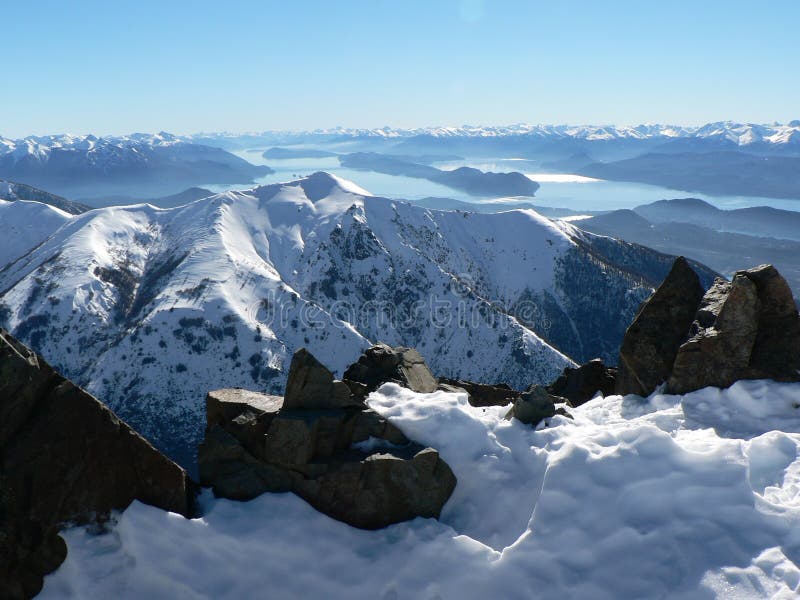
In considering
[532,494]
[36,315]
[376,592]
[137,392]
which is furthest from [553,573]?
[36,315]

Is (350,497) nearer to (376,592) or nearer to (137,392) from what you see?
(376,592)

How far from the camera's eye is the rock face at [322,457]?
54.6 ft

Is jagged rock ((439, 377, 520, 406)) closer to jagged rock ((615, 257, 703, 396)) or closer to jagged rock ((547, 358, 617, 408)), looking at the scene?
jagged rock ((547, 358, 617, 408))

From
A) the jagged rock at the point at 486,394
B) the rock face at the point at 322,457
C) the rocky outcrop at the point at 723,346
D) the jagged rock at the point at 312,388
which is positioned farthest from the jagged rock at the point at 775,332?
the jagged rock at the point at 312,388

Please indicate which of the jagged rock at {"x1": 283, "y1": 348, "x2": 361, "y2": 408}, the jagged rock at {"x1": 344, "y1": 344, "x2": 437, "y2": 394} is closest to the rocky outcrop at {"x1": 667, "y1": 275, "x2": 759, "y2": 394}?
the jagged rock at {"x1": 344, "y1": 344, "x2": 437, "y2": 394}

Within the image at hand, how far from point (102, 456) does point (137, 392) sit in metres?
149

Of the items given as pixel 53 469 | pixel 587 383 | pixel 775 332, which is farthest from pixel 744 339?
pixel 53 469

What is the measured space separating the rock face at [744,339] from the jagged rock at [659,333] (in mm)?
1031

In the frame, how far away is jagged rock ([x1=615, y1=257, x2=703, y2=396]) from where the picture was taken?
73.7 feet

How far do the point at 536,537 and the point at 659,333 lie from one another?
13.0m

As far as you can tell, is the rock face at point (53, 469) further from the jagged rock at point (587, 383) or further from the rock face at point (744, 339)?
the jagged rock at point (587, 383)

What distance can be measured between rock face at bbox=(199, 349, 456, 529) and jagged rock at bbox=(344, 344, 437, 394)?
672cm

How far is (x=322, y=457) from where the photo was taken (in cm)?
1812

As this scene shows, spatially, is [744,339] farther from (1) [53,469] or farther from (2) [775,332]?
(1) [53,469]
